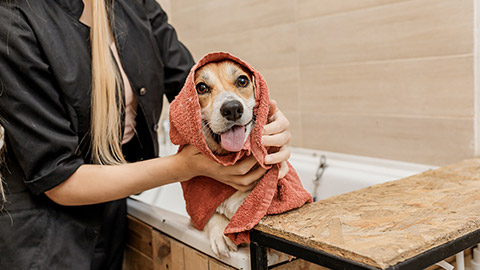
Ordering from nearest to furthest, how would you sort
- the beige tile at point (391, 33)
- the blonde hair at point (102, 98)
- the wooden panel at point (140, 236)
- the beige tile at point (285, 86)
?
the blonde hair at point (102, 98)
the wooden panel at point (140, 236)
the beige tile at point (391, 33)
the beige tile at point (285, 86)

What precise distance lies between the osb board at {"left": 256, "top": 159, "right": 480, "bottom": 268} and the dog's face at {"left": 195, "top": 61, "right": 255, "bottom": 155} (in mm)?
172

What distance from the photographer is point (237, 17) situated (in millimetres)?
2031

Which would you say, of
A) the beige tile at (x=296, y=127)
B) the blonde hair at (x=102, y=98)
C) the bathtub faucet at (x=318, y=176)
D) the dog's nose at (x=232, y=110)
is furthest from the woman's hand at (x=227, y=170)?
the beige tile at (x=296, y=127)

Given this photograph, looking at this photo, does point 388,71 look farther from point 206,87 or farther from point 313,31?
point 206,87

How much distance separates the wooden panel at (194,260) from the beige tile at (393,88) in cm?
89

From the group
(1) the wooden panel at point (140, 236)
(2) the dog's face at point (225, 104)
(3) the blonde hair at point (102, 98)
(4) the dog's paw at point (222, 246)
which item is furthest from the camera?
(1) the wooden panel at point (140, 236)

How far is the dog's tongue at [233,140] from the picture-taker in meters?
0.74

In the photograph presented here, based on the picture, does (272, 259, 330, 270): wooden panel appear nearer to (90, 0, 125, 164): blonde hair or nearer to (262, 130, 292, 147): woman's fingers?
(262, 130, 292, 147): woman's fingers

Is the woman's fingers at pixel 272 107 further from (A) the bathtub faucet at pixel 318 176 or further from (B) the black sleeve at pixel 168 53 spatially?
(A) the bathtub faucet at pixel 318 176

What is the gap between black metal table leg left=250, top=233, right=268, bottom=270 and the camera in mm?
779

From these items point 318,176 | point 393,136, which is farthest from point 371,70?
point 318,176

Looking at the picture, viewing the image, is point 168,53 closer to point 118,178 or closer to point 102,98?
point 102,98

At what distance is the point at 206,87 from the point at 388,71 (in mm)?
888

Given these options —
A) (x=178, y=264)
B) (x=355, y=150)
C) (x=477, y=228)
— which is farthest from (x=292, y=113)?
(x=477, y=228)
